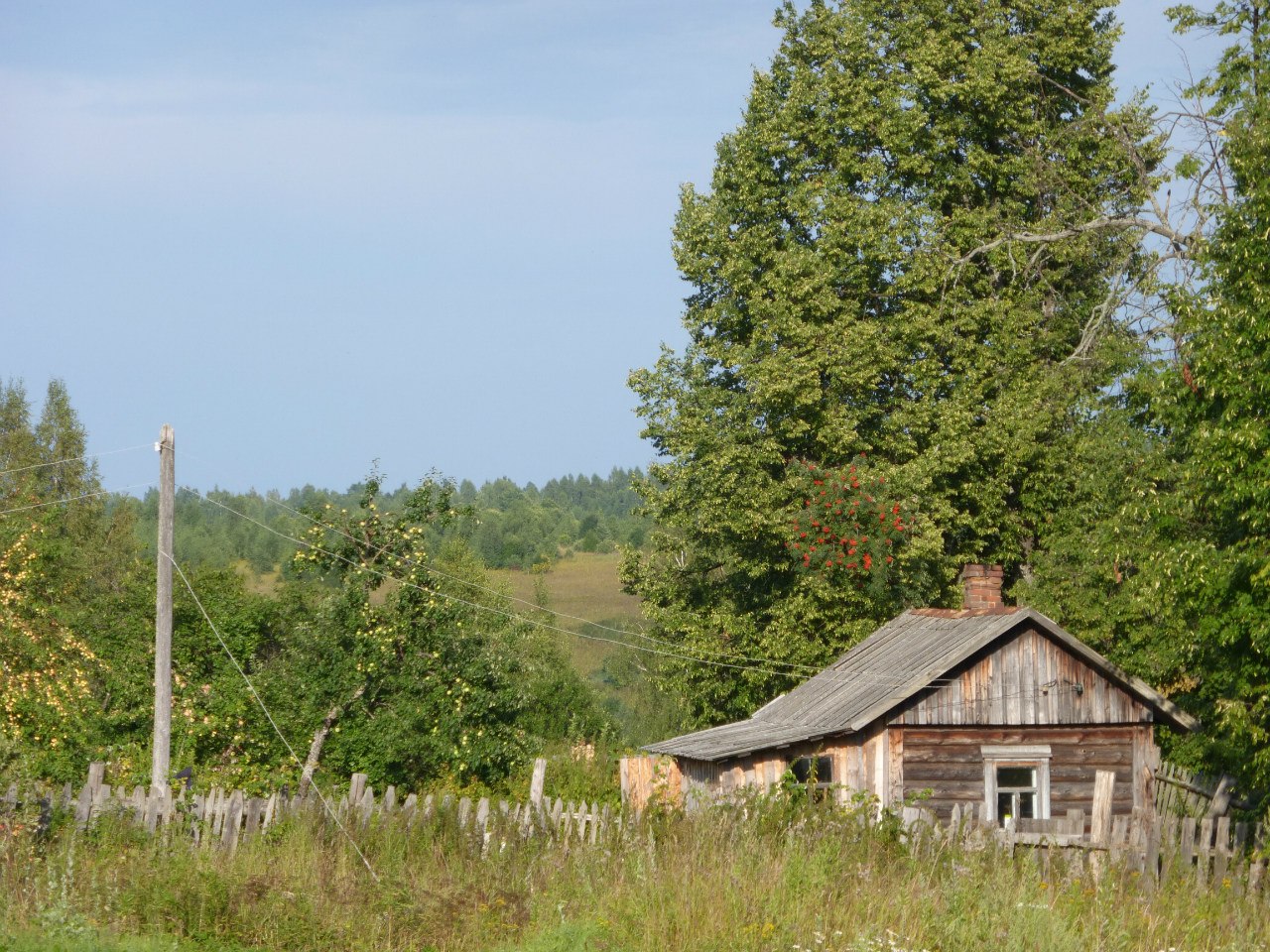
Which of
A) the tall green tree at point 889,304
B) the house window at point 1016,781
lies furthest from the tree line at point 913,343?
the house window at point 1016,781

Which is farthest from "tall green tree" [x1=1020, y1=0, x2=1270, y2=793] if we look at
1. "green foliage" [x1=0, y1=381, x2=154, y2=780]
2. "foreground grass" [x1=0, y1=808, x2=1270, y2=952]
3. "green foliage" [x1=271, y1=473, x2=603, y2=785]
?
"green foliage" [x1=0, y1=381, x2=154, y2=780]

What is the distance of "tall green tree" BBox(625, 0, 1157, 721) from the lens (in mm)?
26719

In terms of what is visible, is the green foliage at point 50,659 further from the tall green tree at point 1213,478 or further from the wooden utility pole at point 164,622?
the tall green tree at point 1213,478

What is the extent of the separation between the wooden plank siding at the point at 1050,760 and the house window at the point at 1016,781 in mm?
89

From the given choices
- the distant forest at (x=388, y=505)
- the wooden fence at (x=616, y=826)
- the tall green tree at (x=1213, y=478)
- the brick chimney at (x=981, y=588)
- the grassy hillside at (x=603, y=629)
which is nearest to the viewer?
the wooden fence at (x=616, y=826)

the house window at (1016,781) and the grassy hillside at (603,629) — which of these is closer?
the house window at (1016,781)

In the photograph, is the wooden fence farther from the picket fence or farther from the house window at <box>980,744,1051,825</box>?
the house window at <box>980,744,1051,825</box>

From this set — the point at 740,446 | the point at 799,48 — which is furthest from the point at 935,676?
the point at 799,48

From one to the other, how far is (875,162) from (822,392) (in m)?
5.51

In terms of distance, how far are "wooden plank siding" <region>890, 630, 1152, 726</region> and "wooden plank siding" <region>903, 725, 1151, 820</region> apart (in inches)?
9.3

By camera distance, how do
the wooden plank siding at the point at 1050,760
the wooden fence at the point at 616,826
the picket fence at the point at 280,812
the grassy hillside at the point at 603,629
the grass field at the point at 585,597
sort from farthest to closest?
1. the grass field at the point at 585,597
2. the grassy hillside at the point at 603,629
3. the wooden plank siding at the point at 1050,760
4. the picket fence at the point at 280,812
5. the wooden fence at the point at 616,826

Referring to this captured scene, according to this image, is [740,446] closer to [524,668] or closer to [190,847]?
[524,668]

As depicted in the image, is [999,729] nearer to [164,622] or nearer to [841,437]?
[841,437]

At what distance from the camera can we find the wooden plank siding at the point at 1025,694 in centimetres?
2000
